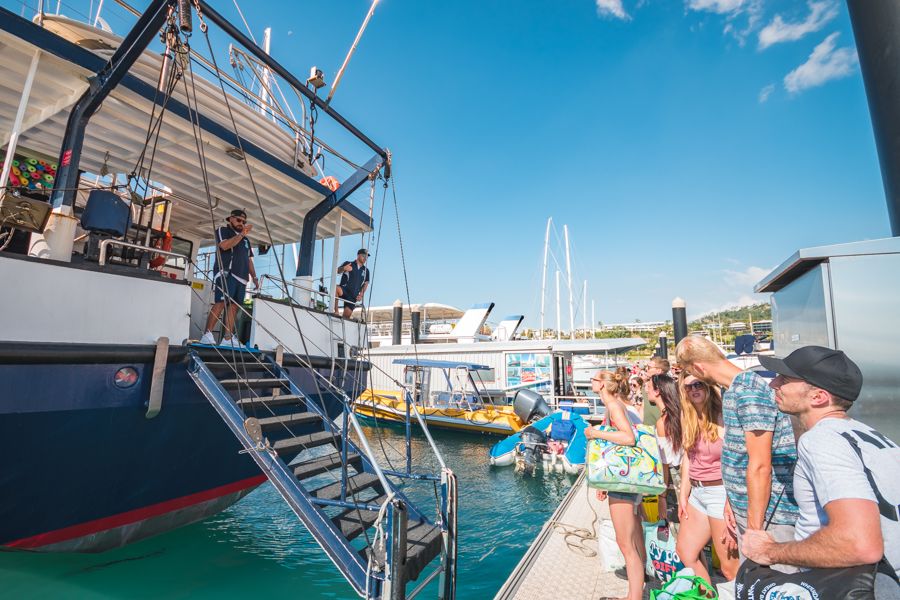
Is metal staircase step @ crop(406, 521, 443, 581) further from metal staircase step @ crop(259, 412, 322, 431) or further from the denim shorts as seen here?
metal staircase step @ crop(259, 412, 322, 431)

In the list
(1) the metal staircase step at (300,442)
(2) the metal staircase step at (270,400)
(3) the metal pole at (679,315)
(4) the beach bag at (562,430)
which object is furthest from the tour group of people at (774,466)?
(3) the metal pole at (679,315)

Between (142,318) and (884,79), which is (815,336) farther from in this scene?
(142,318)

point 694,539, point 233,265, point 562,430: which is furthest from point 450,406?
point 694,539

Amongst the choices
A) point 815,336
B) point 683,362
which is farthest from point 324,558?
point 815,336

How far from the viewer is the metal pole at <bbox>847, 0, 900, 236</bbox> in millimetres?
3332

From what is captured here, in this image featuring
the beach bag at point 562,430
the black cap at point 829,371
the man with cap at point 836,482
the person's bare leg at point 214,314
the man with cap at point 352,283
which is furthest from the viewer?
the beach bag at point 562,430

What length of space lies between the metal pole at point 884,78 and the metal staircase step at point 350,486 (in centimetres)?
483

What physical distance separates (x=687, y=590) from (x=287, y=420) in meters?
3.49

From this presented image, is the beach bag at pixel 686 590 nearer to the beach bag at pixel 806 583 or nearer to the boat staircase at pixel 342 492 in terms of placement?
the beach bag at pixel 806 583

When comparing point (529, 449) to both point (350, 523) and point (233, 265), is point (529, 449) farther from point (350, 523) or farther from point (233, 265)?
point (233, 265)

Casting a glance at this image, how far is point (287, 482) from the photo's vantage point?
344 cm

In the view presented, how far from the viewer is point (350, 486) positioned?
348 cm

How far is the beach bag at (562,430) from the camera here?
1106cm

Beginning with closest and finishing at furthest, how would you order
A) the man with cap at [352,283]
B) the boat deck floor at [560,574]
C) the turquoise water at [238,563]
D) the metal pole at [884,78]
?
1. the boat deck floor at [560,574]
2. the metal pole at [884,78]
3. the turquoise water at [238,563]
4. the man with cap at [352,283]
